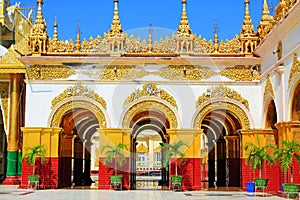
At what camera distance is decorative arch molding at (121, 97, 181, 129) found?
51.5ft

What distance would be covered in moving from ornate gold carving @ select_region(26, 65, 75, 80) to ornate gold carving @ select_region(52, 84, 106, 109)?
1.56 ft

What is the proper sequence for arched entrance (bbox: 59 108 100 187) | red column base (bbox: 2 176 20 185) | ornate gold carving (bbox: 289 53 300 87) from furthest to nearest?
red column base (bbox: 2 176 20 185)
arched entrance (bbox: 59 108 100 187)
ornate gold carving (bbox: 289 53 300 87)

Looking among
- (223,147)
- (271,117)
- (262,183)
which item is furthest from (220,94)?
(223,147)

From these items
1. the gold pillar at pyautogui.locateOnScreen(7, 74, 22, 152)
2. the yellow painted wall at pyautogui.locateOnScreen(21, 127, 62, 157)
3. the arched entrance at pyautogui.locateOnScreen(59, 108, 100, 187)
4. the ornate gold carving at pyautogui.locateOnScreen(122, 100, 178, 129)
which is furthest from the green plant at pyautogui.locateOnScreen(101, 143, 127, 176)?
the gold pillar at pyautogui.locateOnScreen(7, 74, 22, 152)

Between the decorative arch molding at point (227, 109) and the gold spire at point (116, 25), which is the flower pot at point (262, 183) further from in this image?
the gold spire at point (116, 25)

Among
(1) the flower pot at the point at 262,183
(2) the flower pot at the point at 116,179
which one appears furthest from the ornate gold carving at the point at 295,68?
(2) the flower pot at the point at 116,179

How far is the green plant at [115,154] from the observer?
15.1 m

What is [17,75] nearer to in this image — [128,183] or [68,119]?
[68,119]

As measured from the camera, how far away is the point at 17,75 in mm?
19219

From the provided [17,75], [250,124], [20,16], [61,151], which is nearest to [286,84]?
[250,124]

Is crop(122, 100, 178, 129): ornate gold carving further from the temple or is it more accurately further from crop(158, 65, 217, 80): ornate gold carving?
crop(158, 65, 217, 80): ornate gold carving

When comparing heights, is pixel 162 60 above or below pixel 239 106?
above

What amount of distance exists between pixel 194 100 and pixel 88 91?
11.1 ft

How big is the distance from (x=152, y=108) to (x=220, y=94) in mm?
2202
